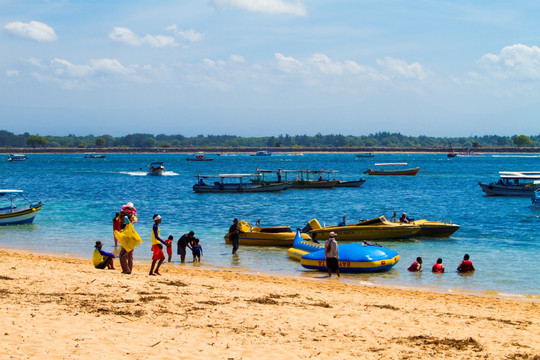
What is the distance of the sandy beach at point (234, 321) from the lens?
33.4 ft

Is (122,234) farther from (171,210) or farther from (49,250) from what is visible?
(171,210)

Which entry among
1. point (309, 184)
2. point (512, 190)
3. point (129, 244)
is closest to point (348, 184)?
point (309, 184)

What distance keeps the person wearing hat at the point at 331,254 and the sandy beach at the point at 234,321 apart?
307 centimetres

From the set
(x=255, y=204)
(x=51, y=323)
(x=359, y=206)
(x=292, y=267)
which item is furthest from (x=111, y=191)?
(x=51, y=323)

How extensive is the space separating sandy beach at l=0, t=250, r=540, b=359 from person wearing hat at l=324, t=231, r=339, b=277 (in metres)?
3.07

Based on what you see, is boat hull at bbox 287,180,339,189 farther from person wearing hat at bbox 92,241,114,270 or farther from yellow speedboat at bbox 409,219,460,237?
person wearing hat at bbox 92,241,114,270

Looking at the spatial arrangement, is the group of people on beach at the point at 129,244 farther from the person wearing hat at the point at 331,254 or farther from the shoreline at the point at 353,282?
the person wearing hat at the point at 331,254

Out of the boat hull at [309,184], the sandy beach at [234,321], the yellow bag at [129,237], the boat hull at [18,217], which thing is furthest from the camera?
the boat hull at [309,184]

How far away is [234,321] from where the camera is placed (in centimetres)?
1205

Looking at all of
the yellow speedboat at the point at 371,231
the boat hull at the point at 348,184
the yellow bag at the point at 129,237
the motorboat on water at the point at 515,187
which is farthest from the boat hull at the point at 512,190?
the yellow bag at the point at 129,237

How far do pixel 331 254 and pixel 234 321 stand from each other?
343 inches

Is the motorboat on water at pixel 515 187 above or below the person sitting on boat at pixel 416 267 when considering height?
above

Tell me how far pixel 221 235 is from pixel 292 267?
9.75 m

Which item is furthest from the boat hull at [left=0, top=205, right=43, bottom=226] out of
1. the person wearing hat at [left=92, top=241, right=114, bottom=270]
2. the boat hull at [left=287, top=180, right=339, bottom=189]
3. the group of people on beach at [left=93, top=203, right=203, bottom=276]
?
the boat hull at [left=287, top=180, right=339, bottom=189]
